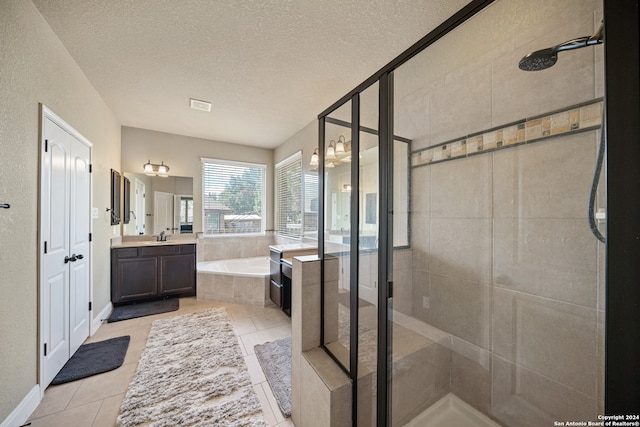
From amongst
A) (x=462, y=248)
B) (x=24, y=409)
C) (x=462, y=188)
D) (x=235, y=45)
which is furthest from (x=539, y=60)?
(x=24, y=409)

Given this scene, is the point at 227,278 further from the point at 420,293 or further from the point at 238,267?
the point at 420,293

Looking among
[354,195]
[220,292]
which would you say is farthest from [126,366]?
[354,195]

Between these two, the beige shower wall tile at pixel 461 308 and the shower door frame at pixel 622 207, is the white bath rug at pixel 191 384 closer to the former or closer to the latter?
the beige shower wall tile at pixel 461 308

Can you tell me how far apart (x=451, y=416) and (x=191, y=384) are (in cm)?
190

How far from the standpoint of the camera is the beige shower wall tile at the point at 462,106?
1388 millimetres

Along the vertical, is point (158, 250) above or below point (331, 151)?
below

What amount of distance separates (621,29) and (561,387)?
1.45 m

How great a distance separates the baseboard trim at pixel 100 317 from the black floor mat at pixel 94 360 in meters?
0.31

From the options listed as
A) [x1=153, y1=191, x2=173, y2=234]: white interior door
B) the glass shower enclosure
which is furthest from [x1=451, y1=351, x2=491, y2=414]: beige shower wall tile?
[x1=153, y1=191, x2=173, y2=234]: white interior door

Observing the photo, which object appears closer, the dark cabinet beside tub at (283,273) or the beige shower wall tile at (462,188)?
the beige shower wall tile at (462,188)

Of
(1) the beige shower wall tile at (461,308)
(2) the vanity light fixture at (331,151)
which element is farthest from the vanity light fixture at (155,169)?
(1) the beige shower wall tile at (461,308)

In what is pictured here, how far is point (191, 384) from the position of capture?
6.50ft

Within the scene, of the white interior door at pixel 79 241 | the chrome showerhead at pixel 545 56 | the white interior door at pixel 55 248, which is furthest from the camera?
the white interior door at pixel 79 241

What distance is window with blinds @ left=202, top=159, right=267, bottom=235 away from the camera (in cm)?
470
